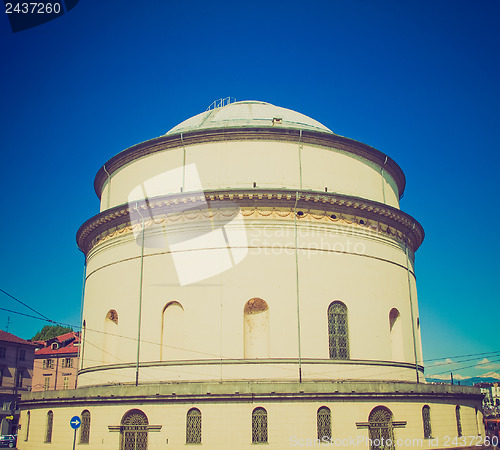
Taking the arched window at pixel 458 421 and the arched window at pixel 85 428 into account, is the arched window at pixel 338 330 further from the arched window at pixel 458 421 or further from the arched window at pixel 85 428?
the arched window at pixel 85 428

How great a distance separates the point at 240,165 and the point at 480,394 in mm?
14081

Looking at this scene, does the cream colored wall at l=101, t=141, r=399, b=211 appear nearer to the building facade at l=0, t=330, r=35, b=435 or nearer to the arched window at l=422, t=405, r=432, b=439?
the arched window at l=422, t=405, r=432, b=439

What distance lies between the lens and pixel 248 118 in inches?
1109

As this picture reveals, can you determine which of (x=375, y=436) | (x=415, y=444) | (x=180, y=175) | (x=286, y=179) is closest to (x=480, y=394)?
(x=415, y=444)

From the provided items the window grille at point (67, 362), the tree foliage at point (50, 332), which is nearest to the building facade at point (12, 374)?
the window grille at point (67, 362)

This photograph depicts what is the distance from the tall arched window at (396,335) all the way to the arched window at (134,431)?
11079mm

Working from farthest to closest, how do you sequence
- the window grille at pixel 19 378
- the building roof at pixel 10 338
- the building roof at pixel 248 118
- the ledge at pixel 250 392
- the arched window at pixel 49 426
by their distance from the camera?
the building roof at pixel 10 338 → the window grille at pixel 19 378 → the building roof at pixel 248 118 → the arched window at pixel 49 426 → the ledge at pixel 250 392

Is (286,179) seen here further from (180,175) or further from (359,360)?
(359,360)

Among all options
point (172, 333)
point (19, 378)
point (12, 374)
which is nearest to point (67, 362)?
point (19, 378)

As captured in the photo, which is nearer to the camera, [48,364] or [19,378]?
[19,378]

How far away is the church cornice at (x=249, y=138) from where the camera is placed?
24141 millimetres

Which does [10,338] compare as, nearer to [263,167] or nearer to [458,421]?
[263,167]

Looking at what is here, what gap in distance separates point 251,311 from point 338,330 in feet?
11.8

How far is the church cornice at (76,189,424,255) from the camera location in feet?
74.0
